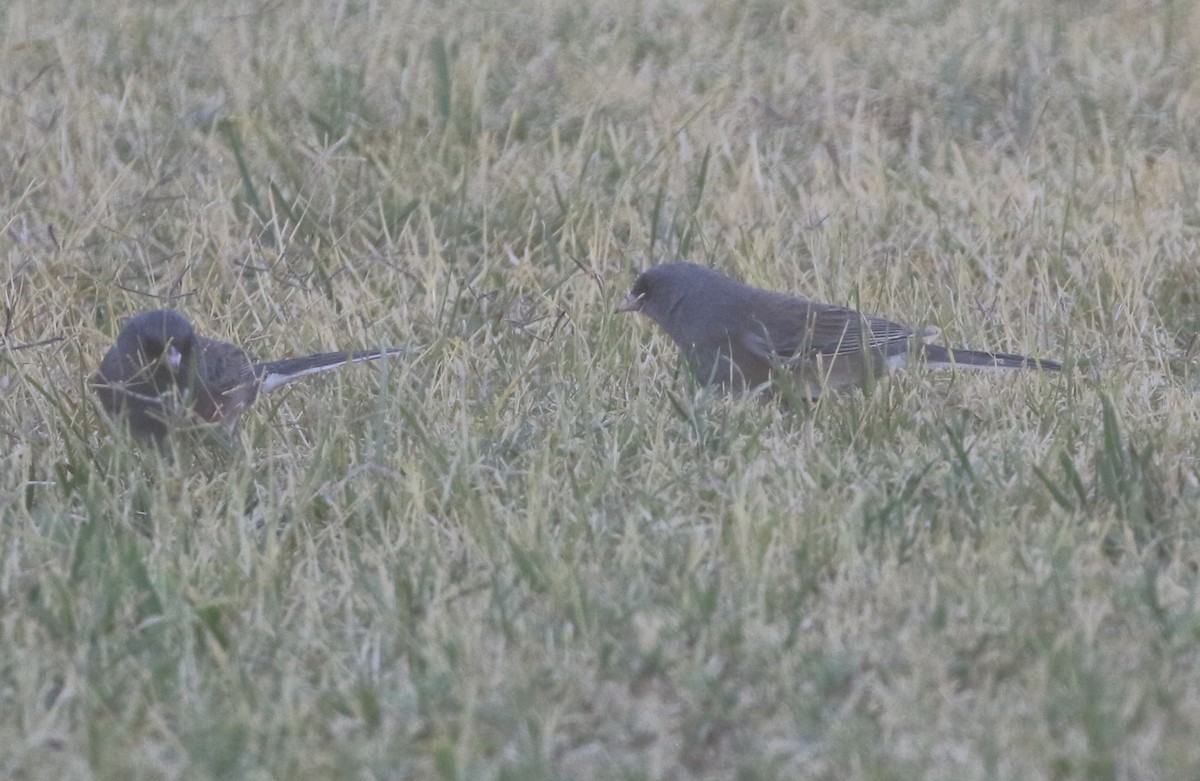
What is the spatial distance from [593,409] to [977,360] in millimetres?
1022

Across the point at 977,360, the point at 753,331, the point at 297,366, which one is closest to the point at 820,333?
the point at 753,331

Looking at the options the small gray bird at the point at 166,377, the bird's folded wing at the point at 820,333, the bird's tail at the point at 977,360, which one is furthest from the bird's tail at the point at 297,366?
the bird's tail at the point at 977,360

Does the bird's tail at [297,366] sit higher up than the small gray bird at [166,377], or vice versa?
the small gray bird at [166,377]

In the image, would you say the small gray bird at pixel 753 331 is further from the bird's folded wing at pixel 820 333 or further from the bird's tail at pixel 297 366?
the bird's tail at pixel 297 366

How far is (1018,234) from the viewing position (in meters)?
5.67

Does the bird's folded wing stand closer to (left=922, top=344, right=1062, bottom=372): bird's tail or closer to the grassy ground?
(left=922, top=344, right=1062, bottom=372): bird's tail

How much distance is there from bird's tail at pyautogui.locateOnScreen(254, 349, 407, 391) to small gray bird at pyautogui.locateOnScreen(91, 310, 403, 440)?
3 cm

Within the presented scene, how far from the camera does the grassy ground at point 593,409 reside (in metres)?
2.89

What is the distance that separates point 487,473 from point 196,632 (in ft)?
3.17

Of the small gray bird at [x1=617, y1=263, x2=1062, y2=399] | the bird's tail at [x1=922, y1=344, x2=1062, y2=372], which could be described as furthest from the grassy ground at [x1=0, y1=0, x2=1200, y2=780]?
the small gray bird at [x1=617, y1=263, x2=1062, y2=399]

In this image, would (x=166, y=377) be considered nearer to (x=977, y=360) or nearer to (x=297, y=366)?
(x=297, y=366)

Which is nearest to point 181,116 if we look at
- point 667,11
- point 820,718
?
point 667,11

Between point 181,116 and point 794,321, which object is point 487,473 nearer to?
point 794,321

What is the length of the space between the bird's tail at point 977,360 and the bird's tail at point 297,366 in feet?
4.50
